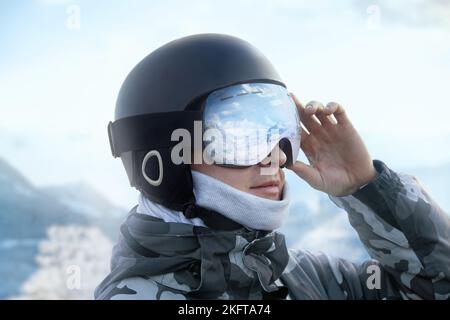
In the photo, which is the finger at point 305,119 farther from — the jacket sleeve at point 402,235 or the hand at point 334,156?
the jacket sleeve at point 402,235

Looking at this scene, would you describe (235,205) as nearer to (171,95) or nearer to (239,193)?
(239,193)

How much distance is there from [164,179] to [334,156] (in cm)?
70

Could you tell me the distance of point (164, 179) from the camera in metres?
2.27

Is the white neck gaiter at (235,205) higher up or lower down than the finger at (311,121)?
lower down

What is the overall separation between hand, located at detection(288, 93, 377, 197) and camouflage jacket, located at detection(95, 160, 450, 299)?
5 centimetres

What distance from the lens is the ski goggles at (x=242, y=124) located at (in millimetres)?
2238

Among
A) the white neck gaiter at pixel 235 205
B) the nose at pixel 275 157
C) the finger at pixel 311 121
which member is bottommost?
the white neck gaiter at pixel 235 205

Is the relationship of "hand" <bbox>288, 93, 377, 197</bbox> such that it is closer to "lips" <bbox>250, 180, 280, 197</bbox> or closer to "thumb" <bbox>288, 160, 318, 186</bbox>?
"thumb" <bbox>288, 160, 318, 186</bbox>

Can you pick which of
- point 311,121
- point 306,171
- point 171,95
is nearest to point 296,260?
point 306,171

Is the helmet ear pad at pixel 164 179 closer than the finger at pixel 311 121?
Yes

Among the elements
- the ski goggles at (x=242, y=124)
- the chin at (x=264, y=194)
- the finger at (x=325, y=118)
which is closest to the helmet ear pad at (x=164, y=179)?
the ski goggles at (x=242, y=124)
